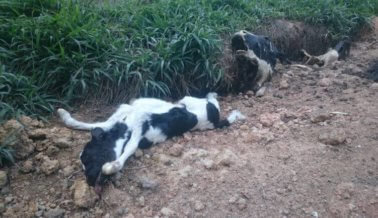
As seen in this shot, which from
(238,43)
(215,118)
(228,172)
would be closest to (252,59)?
(238,43)

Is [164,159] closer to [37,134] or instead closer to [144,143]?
[144,143]

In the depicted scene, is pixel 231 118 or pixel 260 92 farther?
pixel 260 92

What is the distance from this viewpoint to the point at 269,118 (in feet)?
11.6

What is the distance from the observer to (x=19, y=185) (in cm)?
262

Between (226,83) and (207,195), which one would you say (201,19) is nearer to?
(226,83)

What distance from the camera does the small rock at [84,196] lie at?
8.07ft

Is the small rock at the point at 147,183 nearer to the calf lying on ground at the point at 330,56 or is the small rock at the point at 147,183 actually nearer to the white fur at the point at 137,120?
the white fur at the point at 137,120

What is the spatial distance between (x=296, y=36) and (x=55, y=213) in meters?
4.12

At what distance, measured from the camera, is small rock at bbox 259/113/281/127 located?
345 cm

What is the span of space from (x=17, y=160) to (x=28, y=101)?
0.64 meters

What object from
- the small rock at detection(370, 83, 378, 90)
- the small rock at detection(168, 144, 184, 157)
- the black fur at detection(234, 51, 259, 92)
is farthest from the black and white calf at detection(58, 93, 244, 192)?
the small rock at detection(370, 83, 378, 90)

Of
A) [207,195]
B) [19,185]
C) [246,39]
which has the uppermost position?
[246,39]

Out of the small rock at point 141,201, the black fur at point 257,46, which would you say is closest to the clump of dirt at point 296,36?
the black fur at point 257,46

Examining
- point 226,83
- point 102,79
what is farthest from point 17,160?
point 226,83
